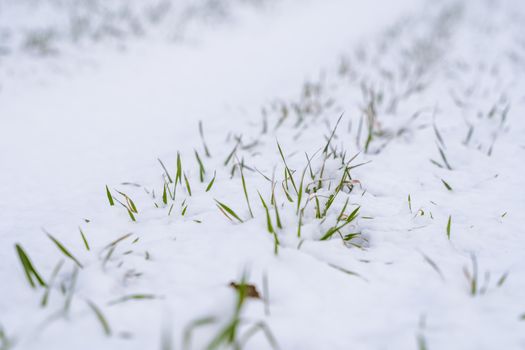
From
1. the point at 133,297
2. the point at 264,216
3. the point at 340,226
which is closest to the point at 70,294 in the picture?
the point at 133,297

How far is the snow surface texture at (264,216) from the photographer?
1.02 m

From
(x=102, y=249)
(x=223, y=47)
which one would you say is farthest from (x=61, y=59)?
(x=102, y=249)

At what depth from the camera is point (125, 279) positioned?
1.18 meters

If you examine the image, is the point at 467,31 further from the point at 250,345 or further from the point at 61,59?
the point at 250,345

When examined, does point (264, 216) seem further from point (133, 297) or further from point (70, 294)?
point (70, 294)

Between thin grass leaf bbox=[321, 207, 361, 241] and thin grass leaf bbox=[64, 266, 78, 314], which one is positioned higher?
thin grass leaf bbox=[321, 207, 361, 241]

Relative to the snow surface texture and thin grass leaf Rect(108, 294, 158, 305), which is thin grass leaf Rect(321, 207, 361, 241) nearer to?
the snow surface texture

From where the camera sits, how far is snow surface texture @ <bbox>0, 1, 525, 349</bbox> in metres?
1.02

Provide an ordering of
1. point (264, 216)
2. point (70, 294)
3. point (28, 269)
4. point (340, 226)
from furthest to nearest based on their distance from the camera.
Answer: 1. point (264, 216)
2. point (340, 226)
3. point (28, 269)
4. point (70, 294)

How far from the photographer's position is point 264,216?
150 cm

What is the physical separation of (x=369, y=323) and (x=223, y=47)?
5.61 meters

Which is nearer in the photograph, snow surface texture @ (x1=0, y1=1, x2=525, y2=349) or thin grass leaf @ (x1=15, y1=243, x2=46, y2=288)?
snow surface texture @ (x1=0, y1=1, x2=525, y2=349)

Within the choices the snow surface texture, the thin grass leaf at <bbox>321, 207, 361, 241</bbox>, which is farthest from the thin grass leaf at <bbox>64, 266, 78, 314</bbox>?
the thin grass leaf at <bbox>321, 207, 361, 241</bbox>

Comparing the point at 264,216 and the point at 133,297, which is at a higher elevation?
the point at 264,216
